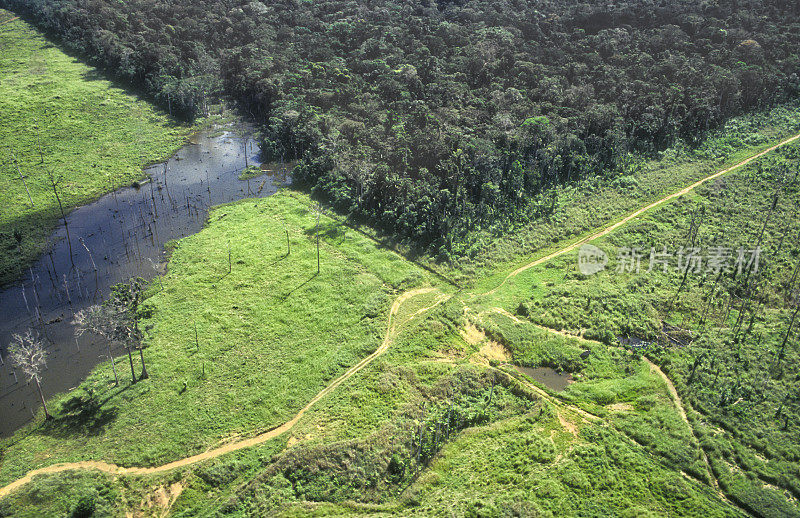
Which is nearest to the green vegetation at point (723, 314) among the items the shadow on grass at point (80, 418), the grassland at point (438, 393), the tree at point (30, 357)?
the grassland at point (438, 393)

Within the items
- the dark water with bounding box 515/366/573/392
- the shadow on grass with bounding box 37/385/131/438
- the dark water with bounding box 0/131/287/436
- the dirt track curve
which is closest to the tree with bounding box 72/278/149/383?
the dark water with bounding box 0/131/287/436

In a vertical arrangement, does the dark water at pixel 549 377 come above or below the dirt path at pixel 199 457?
above

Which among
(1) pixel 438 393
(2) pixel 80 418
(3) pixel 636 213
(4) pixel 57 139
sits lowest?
(2) pixel 80 418

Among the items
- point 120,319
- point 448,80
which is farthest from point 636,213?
point 120,319

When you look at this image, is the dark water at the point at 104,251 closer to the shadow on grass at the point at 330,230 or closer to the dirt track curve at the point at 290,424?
the dirt track curve at the point at 290,424

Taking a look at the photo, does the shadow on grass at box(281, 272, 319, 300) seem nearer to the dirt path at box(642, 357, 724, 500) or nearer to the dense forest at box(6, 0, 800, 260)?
the dense forest at box(6, 0, 800, 260)

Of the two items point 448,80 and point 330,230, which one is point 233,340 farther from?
point 448,80

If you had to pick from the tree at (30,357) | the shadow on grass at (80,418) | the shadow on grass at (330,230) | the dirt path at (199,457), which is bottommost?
the dirt path at (199,457)
